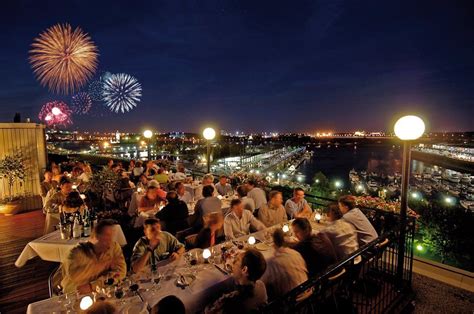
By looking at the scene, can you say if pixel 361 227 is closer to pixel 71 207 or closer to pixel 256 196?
pixel 256 196

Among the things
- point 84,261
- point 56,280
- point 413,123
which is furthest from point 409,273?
point 56,280

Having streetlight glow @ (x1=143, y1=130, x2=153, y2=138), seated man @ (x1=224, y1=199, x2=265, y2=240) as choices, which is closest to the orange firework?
streetlight glow @ (x1=143, y1=130, x2=153, y2=138)

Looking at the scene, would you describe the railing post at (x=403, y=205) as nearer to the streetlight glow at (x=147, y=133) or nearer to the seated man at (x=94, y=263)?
the seated man at (x=94, y=263)

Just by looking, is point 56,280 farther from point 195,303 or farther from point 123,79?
point 123,79

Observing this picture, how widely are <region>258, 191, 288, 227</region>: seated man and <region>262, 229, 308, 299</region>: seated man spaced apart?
2667 millimetres

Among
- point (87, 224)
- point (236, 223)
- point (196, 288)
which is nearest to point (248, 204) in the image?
point (236, 223)

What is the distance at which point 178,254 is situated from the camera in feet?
12.2

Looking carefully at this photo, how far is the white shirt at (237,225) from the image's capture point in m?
4.84

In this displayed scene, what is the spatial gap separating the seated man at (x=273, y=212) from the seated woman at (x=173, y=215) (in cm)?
163

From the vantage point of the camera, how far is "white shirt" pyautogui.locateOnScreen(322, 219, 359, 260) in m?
3.89

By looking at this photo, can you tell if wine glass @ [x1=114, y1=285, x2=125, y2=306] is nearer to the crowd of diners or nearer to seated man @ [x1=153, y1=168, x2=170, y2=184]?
the crowd of diners

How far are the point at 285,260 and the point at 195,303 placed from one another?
1.07 m

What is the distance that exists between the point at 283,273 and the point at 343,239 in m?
Result: 1.48

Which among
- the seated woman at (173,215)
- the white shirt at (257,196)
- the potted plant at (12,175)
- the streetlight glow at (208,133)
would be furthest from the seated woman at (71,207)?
the potted plant at (12,175)
